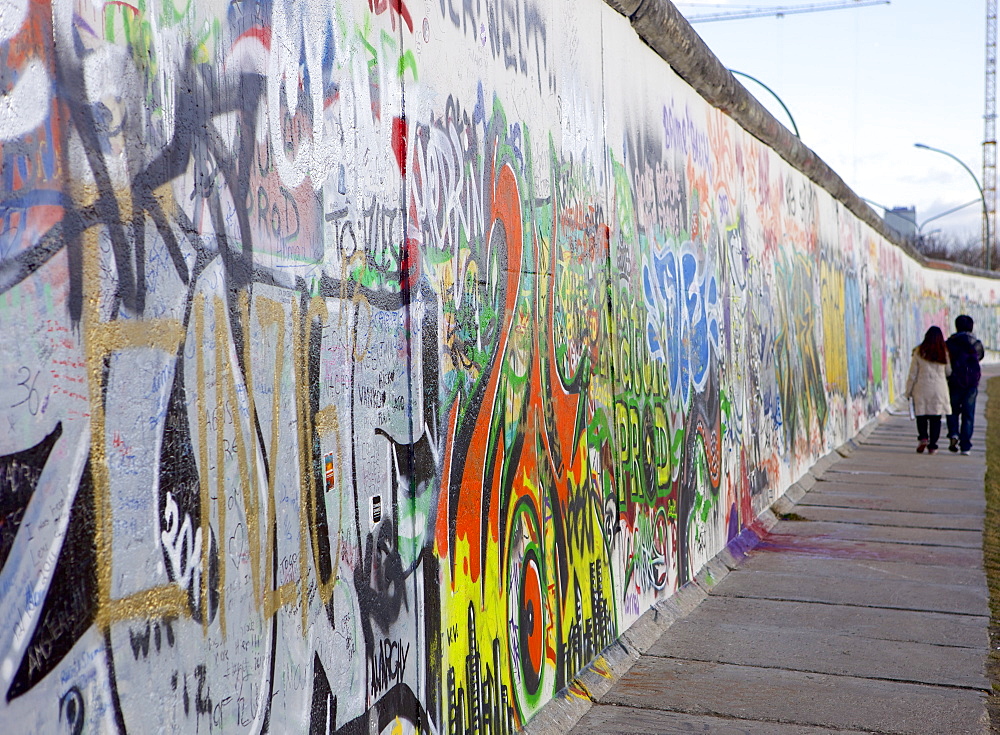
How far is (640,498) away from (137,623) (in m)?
3.72

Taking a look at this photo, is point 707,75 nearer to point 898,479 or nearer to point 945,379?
point 898,479

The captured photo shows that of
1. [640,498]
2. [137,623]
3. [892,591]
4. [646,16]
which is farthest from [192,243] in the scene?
[892,591]

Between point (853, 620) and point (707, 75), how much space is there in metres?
3.62

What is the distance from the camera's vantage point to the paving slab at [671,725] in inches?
160

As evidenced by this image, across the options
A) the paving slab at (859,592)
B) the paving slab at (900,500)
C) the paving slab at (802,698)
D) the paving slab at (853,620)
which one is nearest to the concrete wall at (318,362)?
the paving slab at (802,698)

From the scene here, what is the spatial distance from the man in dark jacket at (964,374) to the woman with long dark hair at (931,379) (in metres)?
0.13

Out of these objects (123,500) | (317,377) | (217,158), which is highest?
(217,158)

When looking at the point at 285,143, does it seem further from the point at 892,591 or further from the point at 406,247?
the point at 892,591

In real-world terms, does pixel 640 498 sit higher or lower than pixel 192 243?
lower

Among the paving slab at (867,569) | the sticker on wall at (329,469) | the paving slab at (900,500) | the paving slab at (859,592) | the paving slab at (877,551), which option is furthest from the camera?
the paving slab at (900,500)

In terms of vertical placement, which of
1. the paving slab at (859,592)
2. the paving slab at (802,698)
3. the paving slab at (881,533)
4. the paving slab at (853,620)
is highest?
the paving slab at (802,698)

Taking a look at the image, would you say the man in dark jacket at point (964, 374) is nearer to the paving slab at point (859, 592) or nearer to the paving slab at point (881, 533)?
the paving slab at point (881, 533)

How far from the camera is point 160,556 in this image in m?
2.00

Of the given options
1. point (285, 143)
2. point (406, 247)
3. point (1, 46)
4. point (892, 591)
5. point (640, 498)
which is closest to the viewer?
point (1, 46)
